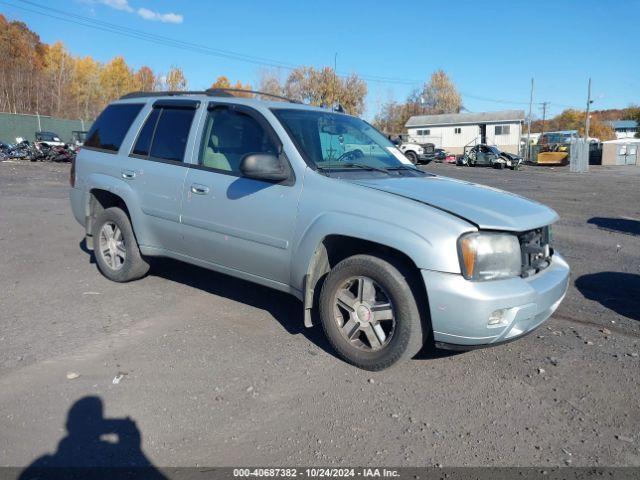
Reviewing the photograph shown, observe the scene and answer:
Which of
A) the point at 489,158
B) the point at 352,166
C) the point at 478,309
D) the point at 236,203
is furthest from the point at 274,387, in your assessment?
the point at 489,158

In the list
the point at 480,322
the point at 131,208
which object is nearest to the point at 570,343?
the point at 480,322

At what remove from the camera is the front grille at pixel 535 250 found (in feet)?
12.6

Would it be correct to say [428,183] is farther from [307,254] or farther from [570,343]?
[570,343]

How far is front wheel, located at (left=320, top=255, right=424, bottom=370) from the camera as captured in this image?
370 cm

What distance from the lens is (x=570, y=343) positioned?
4.46m

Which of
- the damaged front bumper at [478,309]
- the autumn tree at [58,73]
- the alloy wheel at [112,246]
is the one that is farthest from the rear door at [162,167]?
the autumn tree at [58,73]

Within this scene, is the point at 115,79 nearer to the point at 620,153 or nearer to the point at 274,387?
the point at 620,153

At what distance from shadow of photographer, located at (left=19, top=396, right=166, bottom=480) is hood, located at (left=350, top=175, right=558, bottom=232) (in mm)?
2274

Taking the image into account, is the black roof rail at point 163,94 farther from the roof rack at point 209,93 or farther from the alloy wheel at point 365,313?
the alloy wheel at point 365,313

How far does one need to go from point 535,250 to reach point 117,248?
4.15 meters

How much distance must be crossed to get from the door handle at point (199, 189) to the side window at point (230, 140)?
0.64 ft

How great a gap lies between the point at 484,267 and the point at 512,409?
89cm

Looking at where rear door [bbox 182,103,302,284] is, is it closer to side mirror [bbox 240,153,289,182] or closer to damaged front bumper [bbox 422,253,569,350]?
side mirror [bbox 240,153,289,182]

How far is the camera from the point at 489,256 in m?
3.57
